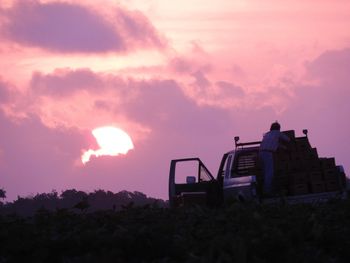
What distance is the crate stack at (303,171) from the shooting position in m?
18.8

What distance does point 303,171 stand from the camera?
19375 millimetres

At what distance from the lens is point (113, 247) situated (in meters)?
8.82

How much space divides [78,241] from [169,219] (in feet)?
7.13

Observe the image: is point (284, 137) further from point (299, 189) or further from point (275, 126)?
point (299, 189)

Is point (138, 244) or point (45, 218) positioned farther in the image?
point (45, 218)

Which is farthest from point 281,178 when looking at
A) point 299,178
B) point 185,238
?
point 185,238

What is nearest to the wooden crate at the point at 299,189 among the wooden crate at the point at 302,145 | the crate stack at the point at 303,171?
the crate stack at the point at 303,171

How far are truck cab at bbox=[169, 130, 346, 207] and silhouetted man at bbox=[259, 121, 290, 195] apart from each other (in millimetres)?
135

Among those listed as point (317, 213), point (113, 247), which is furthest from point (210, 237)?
point (317, 213)

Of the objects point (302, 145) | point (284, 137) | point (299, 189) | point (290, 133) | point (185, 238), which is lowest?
point (185, 238)

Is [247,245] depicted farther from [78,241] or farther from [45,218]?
[45,218]

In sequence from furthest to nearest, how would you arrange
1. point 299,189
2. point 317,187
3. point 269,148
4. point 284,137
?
point 284,137, point 269,148, point 317,187, point 299,189

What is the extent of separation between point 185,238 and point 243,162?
37.6 ft

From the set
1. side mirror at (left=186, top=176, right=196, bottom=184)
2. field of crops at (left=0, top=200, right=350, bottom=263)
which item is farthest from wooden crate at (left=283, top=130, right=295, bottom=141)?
field of crops at (left=0, top=200, right=350, bottom=263)
